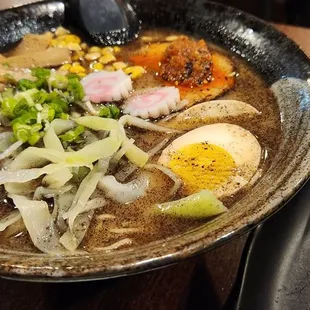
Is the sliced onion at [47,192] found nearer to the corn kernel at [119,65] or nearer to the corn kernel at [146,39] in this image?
the corn kernel at [119,65]

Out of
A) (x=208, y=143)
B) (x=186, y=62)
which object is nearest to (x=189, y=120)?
(x=208, y=143)

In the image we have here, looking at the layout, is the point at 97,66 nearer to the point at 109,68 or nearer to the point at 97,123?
the point at 109,68

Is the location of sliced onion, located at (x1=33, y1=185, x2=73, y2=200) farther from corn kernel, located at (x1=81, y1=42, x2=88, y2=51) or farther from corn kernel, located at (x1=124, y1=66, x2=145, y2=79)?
corn kernel, located at (x1=81, y1=42, x2=88, y2=51)

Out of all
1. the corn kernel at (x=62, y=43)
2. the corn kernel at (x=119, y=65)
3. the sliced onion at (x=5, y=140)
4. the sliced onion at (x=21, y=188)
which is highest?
the corn kernel at (x=119, y=65)

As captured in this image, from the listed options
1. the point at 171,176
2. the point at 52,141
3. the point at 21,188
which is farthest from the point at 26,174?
the point at 171,176

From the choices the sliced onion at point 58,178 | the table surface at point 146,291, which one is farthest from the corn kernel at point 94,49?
the table surface at point 146,291

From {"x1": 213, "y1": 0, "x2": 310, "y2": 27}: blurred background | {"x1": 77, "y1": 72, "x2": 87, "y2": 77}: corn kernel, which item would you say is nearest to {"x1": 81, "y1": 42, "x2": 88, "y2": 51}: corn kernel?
{"x1": 77, "y1": 72, "x2": 87, "y2": 77}: corn kernel
